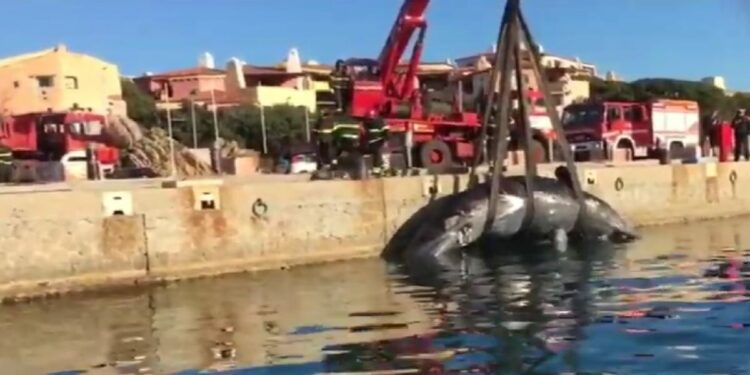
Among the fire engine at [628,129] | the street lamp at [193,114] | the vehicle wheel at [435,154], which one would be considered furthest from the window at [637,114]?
the street lamp at [193,114]

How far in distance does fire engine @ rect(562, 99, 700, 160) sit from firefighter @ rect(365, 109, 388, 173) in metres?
9.09

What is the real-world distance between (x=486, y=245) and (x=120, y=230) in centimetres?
530

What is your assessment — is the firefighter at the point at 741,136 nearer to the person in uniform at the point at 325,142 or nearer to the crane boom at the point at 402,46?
the crane boom at the point at 402,46

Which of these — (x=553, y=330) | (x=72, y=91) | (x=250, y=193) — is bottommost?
(x=553, y=330)

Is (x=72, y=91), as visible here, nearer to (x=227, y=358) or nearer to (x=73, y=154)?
(x=73, y=154)

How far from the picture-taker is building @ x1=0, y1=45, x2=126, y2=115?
214ft

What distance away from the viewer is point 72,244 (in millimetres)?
14734

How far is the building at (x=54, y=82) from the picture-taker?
65312 mm

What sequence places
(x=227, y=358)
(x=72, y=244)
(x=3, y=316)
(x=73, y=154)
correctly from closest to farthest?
1. (x=227, y=358)
2. (x=3, y=316)
3. (x=72, y=244)
4. (x=73, y=154)

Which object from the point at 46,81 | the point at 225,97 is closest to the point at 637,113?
the point at 46,81

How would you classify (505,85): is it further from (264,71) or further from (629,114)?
(264,71)

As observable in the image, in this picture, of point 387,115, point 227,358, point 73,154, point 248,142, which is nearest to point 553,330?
point 227,358

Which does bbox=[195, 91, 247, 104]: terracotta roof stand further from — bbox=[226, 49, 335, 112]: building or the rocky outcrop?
the rocky outcrop

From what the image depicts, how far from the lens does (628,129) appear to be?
35.7 metres
